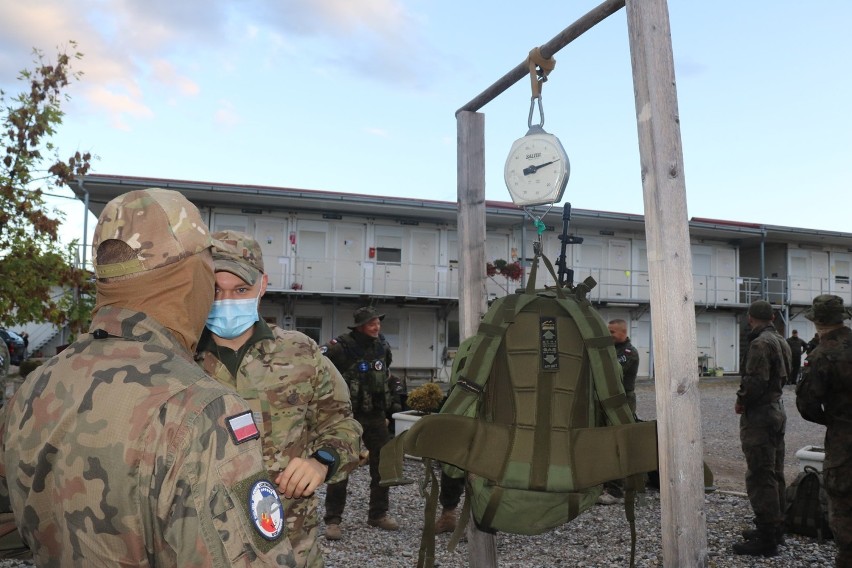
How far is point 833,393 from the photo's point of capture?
4.77 meters

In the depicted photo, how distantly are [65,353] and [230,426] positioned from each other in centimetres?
48

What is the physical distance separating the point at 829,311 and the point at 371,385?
4205 millimetres

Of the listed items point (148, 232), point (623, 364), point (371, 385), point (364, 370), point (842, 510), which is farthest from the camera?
point (623, 364)

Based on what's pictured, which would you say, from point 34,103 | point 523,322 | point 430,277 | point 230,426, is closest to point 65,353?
point 230,426

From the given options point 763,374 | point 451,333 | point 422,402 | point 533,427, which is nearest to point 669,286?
point 533,427

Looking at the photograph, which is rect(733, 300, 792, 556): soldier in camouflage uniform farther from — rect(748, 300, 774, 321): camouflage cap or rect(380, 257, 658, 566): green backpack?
rect(380, 257, 658, 566): green backpack

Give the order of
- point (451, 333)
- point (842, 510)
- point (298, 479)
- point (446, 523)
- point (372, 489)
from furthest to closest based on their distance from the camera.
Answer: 1. point (451, 333)
2. point (372, 489)
3. point (446, 523)
4. point (842, 510)
5. point (298, 479)

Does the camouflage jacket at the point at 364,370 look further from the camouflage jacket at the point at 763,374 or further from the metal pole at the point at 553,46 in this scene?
the metal pole at the point at 553,46

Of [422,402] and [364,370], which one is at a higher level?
[364,370]

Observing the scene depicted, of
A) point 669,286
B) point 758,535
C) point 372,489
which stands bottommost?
point 758,535

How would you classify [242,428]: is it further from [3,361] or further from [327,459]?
[3,361]

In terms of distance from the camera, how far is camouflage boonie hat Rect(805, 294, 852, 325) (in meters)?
4.96

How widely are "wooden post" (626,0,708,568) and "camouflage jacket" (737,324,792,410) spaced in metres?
3.72

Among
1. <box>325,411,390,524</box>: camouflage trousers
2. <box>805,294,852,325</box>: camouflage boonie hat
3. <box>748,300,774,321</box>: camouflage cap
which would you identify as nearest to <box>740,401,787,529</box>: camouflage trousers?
<box>748,300,774,321</box>: camouflage cap
